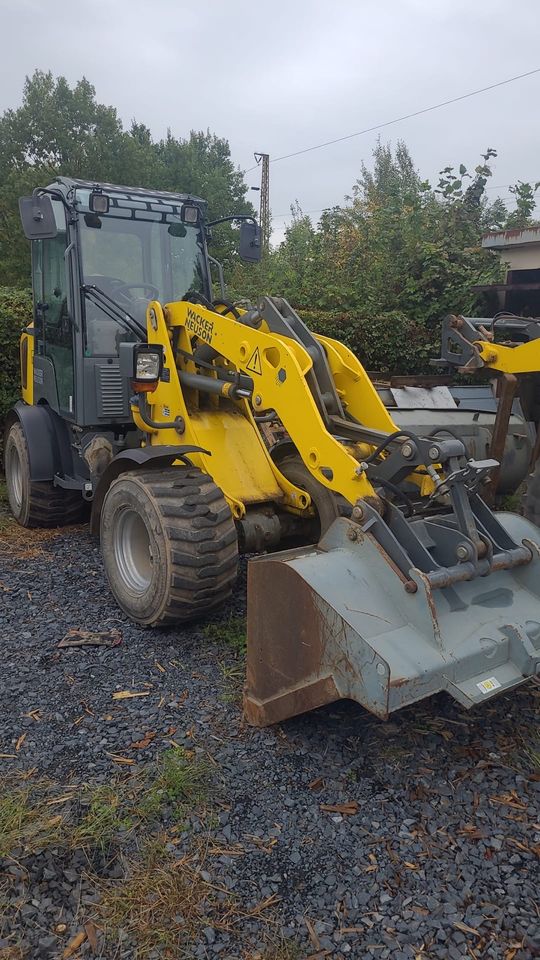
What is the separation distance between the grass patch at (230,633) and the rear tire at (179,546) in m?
0.12

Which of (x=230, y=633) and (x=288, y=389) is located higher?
(x=288, y=389)

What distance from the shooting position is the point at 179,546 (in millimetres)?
3906

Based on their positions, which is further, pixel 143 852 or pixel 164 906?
pixel 143 852

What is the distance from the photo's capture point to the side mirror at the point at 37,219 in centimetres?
478

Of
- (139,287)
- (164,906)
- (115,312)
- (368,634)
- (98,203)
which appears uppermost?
(98,203)

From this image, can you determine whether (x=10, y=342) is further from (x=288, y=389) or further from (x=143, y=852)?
(x=143, y=852)

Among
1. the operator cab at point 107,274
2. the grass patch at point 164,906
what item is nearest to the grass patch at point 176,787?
the grass patch at point 164,906

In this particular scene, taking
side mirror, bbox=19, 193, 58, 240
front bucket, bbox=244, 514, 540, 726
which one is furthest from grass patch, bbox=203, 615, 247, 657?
side mirror, bbox=19, 193, 58, 240

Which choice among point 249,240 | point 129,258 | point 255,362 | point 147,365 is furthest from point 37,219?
point 255,362

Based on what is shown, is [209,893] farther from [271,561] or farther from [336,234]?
[336,234]

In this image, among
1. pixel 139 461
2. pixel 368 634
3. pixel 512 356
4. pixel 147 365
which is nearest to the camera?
pixel 368 634

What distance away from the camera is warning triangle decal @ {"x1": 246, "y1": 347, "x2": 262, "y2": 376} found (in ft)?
13.1

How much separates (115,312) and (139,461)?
1.52m

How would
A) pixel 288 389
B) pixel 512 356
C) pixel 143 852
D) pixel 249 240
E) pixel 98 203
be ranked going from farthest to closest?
1. pixel 249 240
2. pixel 512 356
3. pixel 98 203
4. pixel 288 389
5. pixel 143 852
